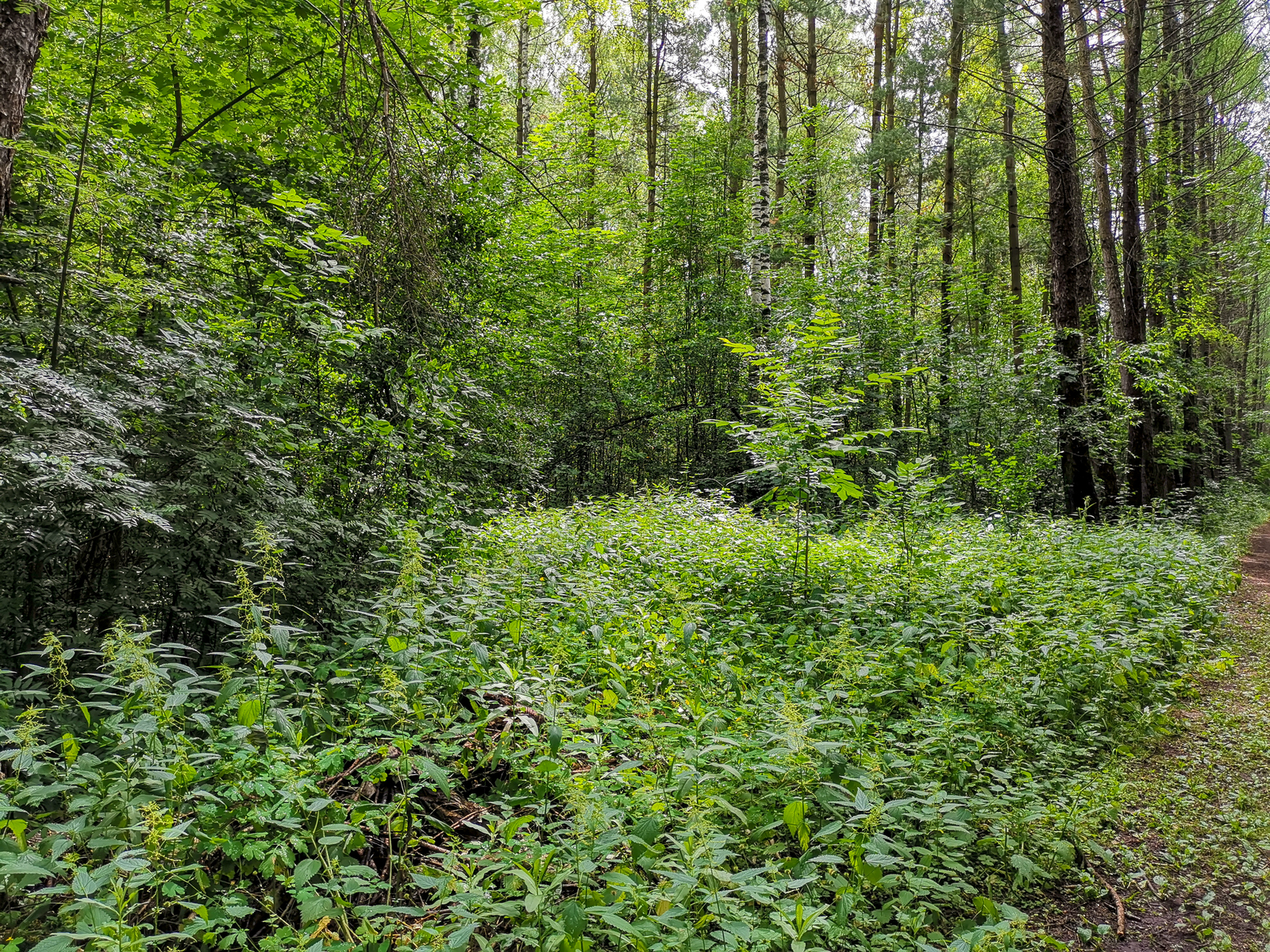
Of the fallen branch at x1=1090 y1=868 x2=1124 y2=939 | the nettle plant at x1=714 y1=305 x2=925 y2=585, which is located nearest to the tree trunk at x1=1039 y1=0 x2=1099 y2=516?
the nettle plant at x1=714 y1=305 x2=925 y2=585

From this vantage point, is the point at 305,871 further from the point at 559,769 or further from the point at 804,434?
the point at 804,434

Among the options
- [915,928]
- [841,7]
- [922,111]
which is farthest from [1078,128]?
[915,928]

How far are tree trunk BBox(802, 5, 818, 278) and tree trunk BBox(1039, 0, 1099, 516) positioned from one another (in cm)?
474

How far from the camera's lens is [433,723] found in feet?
9.73

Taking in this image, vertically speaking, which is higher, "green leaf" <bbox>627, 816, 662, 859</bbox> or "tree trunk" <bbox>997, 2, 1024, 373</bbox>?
"tree trunk" <bbox>997, 2, 1024, 373</bbox>

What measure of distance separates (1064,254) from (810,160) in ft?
24.7

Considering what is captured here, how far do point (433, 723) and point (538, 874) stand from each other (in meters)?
1.02

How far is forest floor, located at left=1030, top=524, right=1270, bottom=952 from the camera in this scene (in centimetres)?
267

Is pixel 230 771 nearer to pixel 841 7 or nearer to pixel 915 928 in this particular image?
pixel 915 928

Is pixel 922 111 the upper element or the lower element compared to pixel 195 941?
upper

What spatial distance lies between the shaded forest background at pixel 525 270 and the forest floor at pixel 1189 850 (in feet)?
10.3

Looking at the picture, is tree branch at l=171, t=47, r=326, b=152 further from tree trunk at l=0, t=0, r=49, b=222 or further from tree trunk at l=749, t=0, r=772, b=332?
tree trunk at l=749, t=0, r=772, b=332

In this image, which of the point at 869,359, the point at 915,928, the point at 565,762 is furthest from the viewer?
the point at 869,359

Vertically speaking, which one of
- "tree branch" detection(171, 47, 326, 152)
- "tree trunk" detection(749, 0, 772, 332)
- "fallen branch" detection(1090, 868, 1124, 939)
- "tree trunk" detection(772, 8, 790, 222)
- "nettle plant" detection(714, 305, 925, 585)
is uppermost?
"tree trunk" detection(772, 8, 790, 222)
